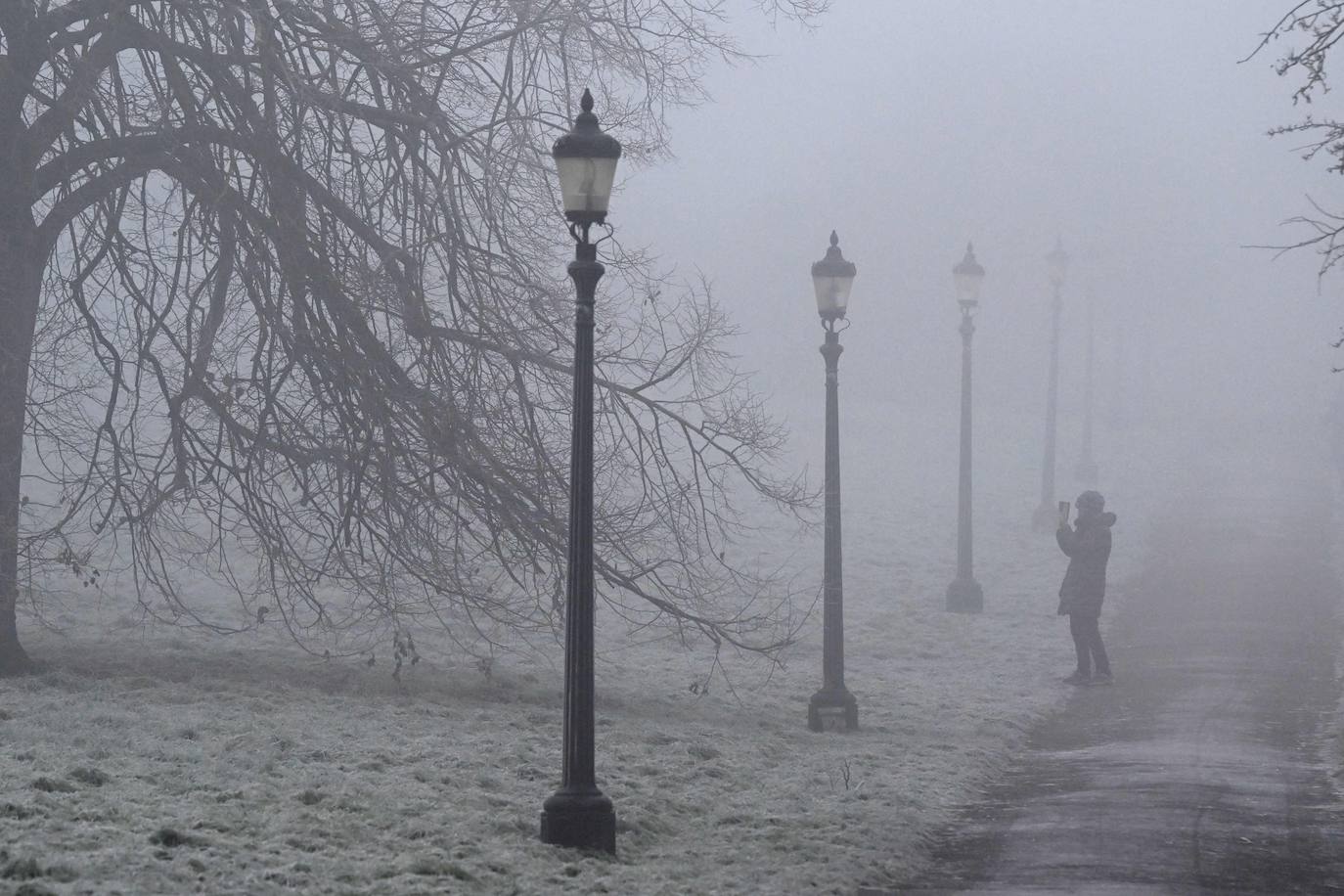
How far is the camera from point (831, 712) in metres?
13.3

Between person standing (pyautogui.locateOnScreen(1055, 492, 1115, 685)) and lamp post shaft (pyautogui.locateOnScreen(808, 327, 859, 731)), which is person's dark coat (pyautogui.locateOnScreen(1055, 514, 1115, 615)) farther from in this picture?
lamp post shaft (pyautogui.locateOnScreen(808, 327, 859, 731))

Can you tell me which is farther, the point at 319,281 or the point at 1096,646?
the point at 1096,646

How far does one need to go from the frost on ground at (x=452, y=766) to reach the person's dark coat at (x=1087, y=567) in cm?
93

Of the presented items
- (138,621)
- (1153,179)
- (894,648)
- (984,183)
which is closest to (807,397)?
(984,183)

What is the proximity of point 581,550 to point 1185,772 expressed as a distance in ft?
18.1

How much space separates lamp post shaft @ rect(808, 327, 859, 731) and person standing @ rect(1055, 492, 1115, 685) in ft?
12.3

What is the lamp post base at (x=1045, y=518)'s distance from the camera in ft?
101

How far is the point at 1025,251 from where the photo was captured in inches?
2992

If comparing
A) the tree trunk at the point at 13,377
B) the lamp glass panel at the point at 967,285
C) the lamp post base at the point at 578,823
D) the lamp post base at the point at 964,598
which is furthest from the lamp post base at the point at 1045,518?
the lamp post base at the point at 578,823

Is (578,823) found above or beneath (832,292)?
beneath

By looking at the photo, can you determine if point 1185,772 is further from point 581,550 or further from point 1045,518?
point 1045,518

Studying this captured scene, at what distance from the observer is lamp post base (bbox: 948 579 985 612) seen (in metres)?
22.3

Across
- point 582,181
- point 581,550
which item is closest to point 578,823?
point 581,550

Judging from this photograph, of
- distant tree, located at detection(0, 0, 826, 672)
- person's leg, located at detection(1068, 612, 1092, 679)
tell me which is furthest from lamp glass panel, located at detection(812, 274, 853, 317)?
person's leg, located at detection(1068, 612, 1092, 679)
